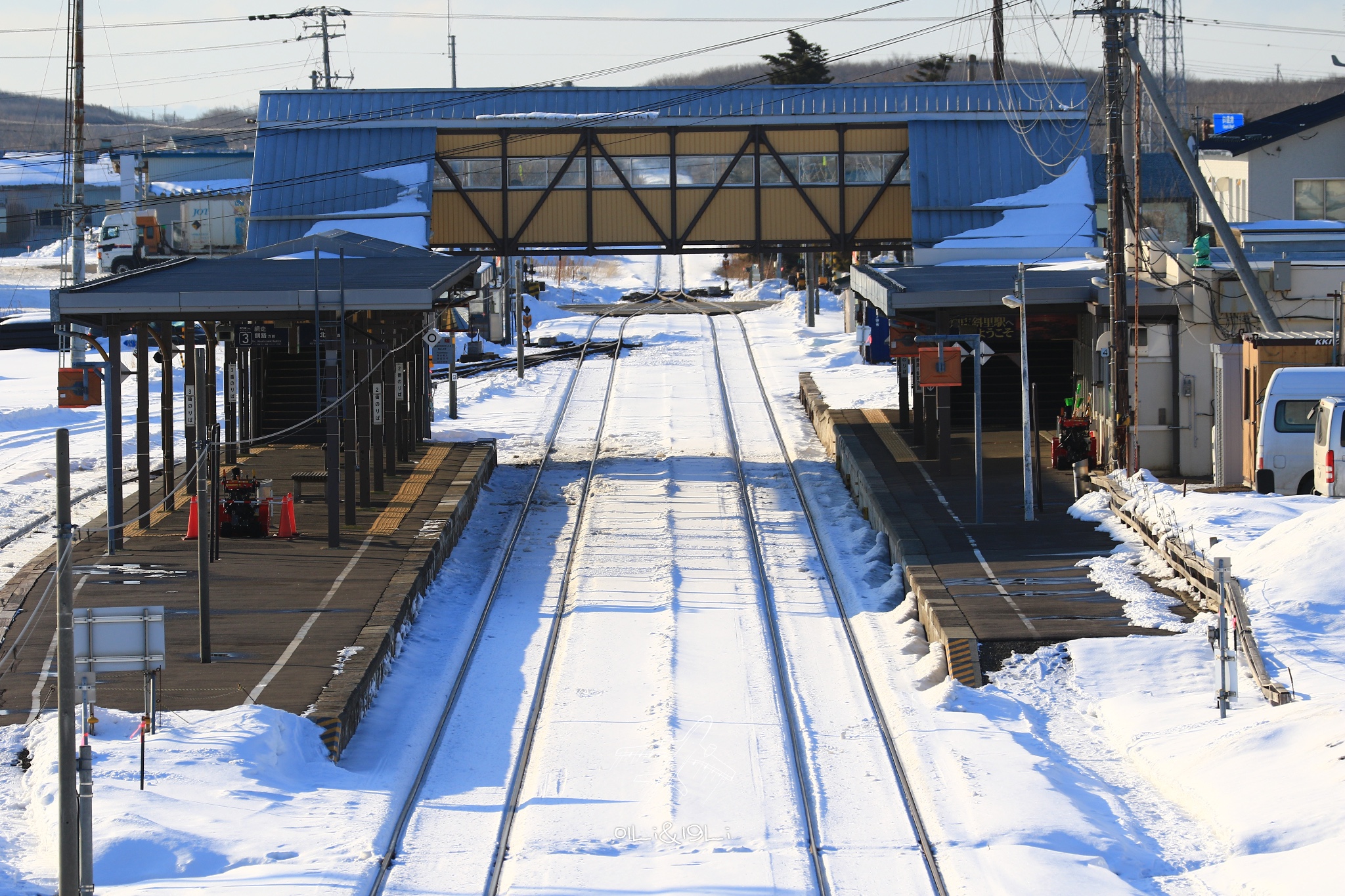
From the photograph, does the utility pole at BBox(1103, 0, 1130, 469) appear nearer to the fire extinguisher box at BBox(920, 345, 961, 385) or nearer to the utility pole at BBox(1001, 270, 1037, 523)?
the utility pole at BBox(1001, 270, 1037, 523)

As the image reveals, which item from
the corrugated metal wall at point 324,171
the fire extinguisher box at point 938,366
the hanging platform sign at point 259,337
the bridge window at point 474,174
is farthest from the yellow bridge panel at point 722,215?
the fire extinguisher box at point 938,366

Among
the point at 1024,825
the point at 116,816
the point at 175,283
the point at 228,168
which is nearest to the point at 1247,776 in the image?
the point at 1024,825

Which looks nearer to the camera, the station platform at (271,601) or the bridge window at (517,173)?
the station platform at (271,601)

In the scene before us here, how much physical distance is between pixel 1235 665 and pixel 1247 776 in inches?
84.9

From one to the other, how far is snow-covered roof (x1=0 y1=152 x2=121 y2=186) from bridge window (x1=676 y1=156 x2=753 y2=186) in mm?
67276

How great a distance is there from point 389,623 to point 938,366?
11.1 metres

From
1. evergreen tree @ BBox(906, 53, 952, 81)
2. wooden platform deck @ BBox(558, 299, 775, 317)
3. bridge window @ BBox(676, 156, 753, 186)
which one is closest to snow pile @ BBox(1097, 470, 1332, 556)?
bridge window @ BBox(676, 156, 753, 186)

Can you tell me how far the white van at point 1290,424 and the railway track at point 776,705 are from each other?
634cm

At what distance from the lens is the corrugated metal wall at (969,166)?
3650cm

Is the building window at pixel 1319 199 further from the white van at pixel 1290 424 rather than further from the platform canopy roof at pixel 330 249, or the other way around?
the platform canopy roof at pixel 330 249

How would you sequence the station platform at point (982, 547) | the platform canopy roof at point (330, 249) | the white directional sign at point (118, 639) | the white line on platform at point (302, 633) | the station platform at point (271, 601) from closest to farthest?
the white directional sign at point (118, 639)
the station platform at point (271, 601)
the white line on platform at point (302, 633)
the station platform at point (982, 547)
the platform canopy roof at point (330, 249)

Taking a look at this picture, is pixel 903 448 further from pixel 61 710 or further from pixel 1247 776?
pixel 61 710

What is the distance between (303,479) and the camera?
999 inches

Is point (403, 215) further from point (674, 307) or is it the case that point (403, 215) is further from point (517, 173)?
point (674, 307)
